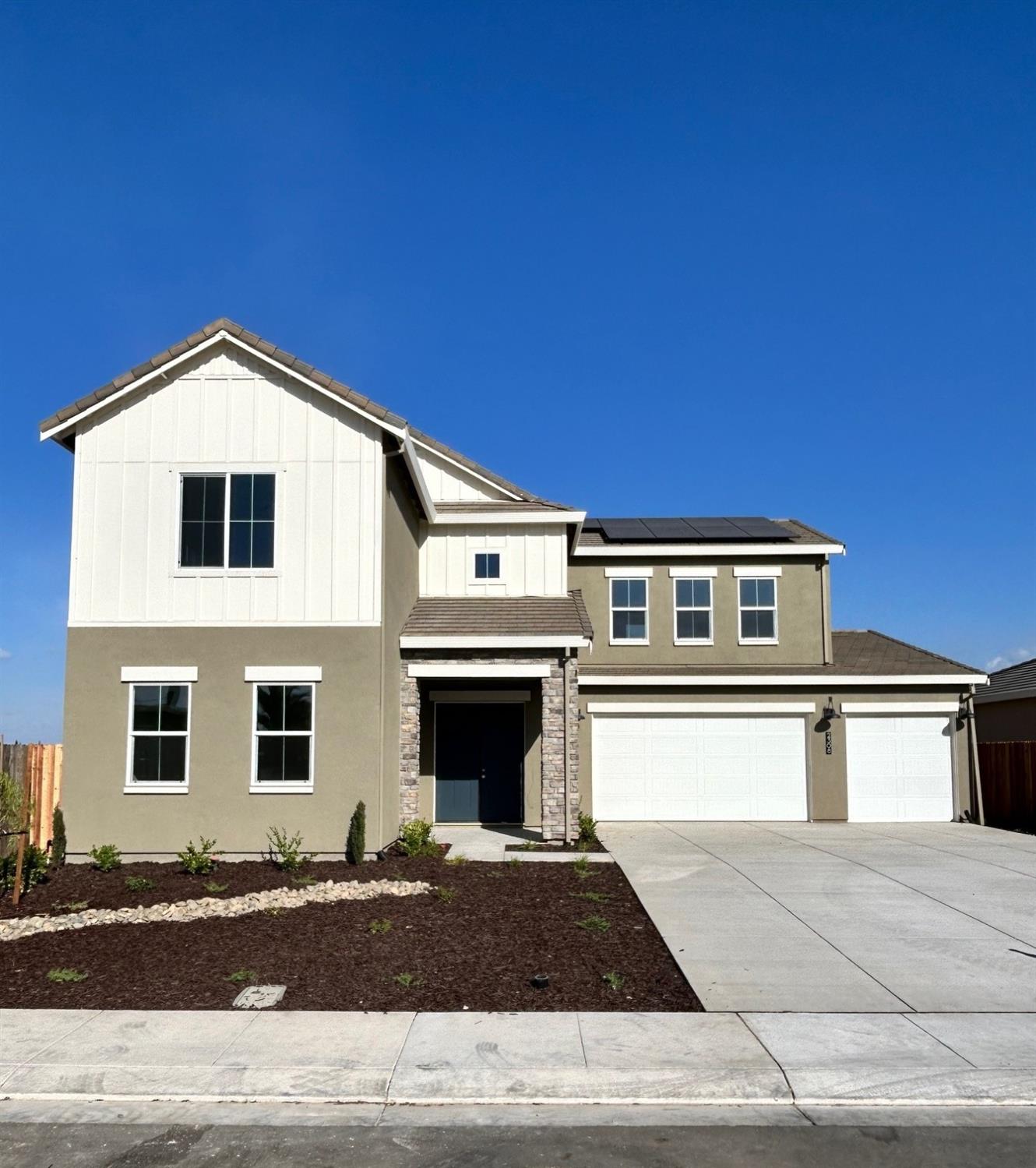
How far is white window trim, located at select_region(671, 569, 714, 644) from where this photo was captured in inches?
906

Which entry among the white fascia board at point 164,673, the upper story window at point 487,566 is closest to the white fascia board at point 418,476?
the upper story window at point 487,566

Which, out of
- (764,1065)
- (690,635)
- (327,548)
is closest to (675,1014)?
(764,1065)

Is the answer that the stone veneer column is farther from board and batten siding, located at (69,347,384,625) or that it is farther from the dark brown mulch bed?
the dark brown mulch bed

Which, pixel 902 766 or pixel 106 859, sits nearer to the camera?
pixel 106 859

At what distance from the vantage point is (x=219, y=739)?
589 inches

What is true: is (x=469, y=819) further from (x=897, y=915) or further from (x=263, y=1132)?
(x=263, y=1132)

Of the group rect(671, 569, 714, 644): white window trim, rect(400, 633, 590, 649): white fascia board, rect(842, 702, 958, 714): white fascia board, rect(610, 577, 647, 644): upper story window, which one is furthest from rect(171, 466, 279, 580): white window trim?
rect(842, 702, 958, 714): white fascia board

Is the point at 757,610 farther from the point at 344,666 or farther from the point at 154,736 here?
the point at 154,736

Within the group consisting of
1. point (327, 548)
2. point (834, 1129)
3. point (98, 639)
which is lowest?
point (834, 1129)

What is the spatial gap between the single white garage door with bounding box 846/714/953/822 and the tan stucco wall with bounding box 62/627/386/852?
11.3 metres

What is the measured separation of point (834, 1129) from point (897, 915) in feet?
20.0

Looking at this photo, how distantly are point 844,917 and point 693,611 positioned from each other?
12.2m

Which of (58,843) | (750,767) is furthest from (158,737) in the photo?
(750,767)

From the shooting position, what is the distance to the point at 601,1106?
626 centimetres
